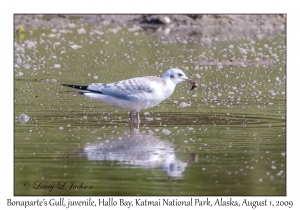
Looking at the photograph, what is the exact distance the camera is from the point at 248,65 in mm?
17719

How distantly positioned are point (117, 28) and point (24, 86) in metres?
10.2

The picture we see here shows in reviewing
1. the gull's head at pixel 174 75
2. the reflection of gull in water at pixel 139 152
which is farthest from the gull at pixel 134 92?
the reflection of gull in water at pixel 139 152

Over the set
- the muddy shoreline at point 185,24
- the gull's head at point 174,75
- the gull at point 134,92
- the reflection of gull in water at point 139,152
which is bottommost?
the reflection of gull in water at point 139,152

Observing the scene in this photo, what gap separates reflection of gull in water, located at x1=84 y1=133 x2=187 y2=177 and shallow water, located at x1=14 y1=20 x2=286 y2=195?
1cm

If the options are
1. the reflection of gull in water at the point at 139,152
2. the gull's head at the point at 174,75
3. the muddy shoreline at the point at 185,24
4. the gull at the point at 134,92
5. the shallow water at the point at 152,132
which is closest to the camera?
the shallow water at the point at 152,132

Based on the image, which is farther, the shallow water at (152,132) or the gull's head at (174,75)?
the gull's head at (174,75)

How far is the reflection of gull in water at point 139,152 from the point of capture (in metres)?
8.92

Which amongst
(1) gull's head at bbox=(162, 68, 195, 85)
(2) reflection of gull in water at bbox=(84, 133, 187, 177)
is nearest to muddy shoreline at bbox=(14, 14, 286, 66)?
(1) gull's head at bbox=(162, 68, 195, 85)

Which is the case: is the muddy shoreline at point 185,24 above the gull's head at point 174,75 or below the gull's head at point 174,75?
above

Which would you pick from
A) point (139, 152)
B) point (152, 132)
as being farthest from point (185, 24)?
point (139, 152)

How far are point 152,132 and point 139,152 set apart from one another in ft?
4.04

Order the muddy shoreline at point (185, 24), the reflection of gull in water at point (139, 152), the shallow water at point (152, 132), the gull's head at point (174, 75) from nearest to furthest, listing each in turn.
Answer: the shallow water at point (152, 132) < the reflection of gull in water at point (139, 152) < the gull's head at point (174, 75) < the muddy shoreline at point (185, 24)

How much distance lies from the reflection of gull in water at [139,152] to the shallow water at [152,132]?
0.5 inches

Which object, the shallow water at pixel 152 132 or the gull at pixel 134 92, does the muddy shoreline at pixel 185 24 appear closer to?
the shallow water at pixel 152 132
